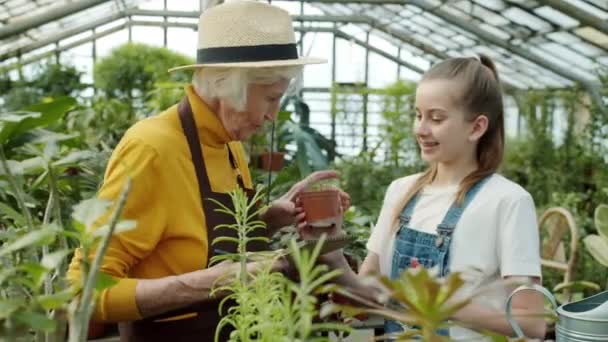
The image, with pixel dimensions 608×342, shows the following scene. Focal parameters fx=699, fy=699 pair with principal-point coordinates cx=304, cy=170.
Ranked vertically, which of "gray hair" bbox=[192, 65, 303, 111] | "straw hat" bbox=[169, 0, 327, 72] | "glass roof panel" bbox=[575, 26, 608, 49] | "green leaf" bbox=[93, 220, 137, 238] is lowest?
"green leaf" bbox=[93, 220, 137, 238]

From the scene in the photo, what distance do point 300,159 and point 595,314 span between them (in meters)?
4.29

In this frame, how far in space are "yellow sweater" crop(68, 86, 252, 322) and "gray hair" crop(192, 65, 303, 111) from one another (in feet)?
0.44

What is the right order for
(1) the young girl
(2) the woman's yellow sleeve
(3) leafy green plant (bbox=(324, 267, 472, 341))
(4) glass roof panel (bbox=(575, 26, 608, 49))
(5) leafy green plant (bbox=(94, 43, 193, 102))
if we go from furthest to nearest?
1. (5) leafy green plant (bbox=(94, 43, 193, 102))
2. (4) glass roof panel (bbox=(575, 26, 608, 49))
3. (1) the young girl
4. (2) the woman's yellow sleeve
5. (3) leafy green plant (bbox=(324, 267, 472, 341))

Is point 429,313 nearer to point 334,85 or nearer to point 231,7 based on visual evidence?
point 231,7

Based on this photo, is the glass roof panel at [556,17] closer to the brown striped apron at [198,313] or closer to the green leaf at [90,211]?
the brown striped apron at [198,313]

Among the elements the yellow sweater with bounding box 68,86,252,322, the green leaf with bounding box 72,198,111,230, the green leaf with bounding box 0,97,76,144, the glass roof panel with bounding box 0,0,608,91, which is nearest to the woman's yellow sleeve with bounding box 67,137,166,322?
the yellow sweater with bounding box 68,86,252,322

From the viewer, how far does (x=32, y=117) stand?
968 millimetres

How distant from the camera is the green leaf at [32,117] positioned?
94 cm

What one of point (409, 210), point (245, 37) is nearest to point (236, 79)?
point (245, 37)

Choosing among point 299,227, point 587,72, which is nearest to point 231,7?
point 299,227

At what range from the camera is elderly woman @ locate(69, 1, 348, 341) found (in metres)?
1.38

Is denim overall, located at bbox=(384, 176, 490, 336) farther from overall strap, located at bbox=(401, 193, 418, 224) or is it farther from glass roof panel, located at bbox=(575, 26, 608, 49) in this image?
glass roof panel, located at bbox=(575, 26, 608, 49)

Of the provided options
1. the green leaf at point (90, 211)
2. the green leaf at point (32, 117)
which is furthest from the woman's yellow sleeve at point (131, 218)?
the green leaf at point (90, 211)

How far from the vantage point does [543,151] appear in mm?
8773
